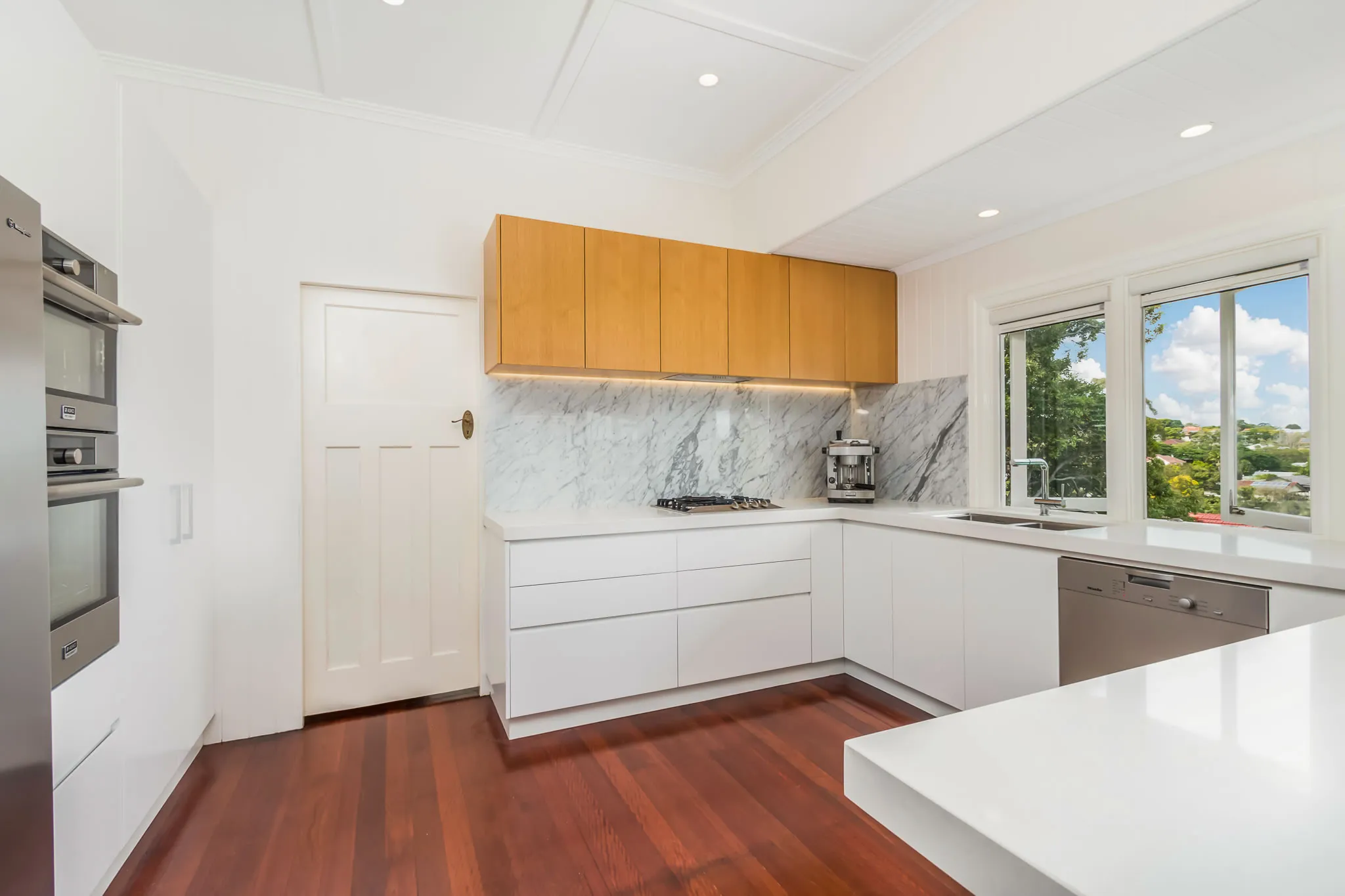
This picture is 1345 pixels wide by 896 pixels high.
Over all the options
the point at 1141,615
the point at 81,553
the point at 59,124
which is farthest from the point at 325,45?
the point at 1141,615

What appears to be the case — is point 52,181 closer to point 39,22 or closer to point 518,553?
point 39,22

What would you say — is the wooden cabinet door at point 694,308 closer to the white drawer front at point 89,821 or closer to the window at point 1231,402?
the window at point 1231,402

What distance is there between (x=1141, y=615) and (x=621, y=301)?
2.37 metres

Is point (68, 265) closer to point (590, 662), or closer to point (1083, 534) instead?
point (590, 662)

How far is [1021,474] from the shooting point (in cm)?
325

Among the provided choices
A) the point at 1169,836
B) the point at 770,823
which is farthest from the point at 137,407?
the point at 1169,836

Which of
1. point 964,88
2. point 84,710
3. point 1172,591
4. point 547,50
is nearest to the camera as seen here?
point 84,710

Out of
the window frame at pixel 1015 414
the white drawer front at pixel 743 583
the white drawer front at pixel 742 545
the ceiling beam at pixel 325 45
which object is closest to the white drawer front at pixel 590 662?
the white drawer front at pixel 743 583

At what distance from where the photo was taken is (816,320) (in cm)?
354

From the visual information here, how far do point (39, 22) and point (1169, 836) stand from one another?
7.38 ft

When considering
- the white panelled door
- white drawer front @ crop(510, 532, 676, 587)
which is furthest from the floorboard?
white drawer front @ crop(510, 532, 676, 587)

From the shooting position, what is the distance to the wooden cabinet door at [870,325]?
363 centimetres

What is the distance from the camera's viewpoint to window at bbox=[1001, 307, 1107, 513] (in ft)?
9.43

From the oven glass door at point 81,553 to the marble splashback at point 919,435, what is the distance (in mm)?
3405
